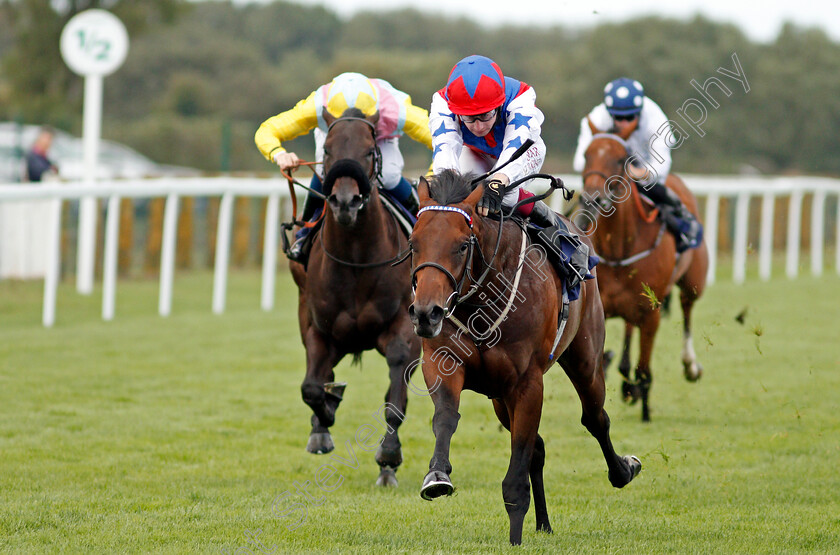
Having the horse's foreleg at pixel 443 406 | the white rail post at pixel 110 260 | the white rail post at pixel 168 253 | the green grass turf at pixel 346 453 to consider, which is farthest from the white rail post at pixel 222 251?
the horse's foreleg at pixel 443 406

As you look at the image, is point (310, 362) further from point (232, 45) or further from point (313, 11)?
point (313, 11)

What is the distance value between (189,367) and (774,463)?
15.3 ft

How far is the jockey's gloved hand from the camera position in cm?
432

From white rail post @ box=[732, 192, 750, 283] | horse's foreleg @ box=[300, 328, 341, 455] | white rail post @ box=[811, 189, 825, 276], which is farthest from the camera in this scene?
white rail post @ box=[811, 189, 825, 276]

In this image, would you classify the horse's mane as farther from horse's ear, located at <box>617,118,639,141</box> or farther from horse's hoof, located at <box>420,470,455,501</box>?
horse's ear, located at <box>617,118,639,141</box>

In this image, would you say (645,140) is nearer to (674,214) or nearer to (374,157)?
(674,214)

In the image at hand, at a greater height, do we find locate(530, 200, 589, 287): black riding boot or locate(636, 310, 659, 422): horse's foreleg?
locate(530, 200, 589, 287): black riding boot

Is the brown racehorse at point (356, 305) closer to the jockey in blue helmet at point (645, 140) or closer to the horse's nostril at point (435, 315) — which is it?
the horse's nostril at point (435, 315)

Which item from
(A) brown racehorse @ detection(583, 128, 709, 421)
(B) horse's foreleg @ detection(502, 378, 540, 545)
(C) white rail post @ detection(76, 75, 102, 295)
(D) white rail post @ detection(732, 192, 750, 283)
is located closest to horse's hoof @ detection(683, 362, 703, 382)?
(A) brown racehorse @ detection(583, 128, 709, 421)

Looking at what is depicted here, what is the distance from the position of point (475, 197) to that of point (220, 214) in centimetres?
822

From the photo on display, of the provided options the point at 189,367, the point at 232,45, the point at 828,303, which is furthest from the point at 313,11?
the point at 189,367

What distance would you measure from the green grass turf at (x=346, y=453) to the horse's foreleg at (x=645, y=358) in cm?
14

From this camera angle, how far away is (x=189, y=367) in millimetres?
8922

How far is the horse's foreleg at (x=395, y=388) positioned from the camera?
5.52 meters
